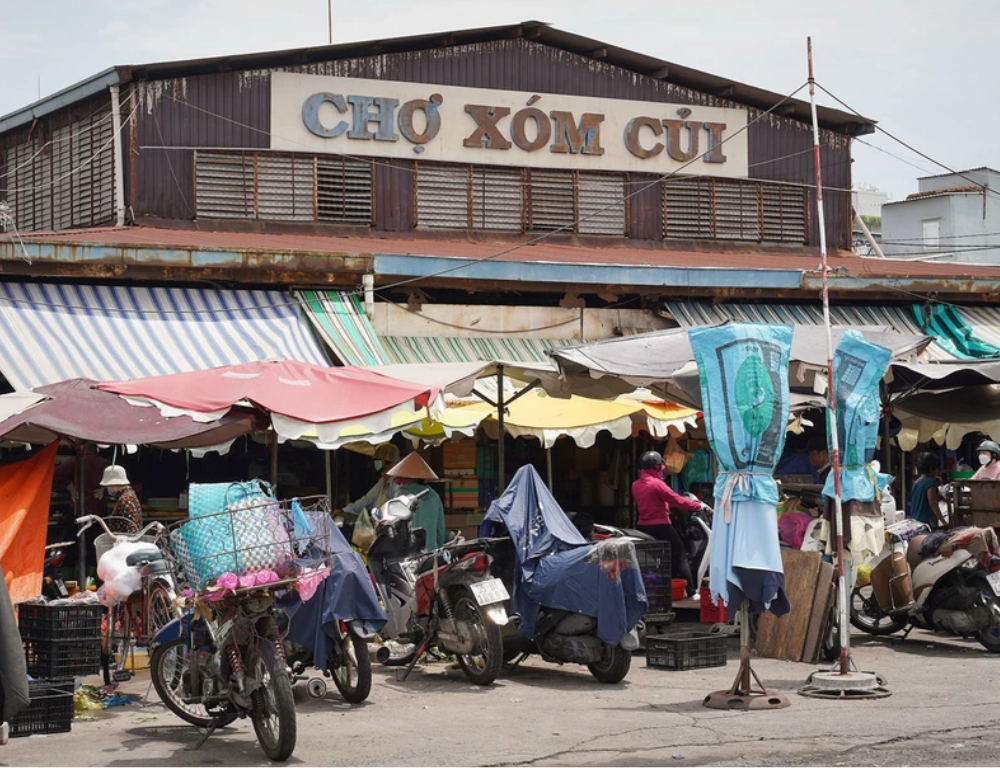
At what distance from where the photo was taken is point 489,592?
10664 millimetres

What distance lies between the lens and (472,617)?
1089cm

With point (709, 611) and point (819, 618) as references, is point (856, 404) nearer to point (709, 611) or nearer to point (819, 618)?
point (819, 618)

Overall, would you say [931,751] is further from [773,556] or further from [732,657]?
[732,657]

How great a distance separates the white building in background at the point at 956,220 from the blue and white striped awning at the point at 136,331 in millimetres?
25376

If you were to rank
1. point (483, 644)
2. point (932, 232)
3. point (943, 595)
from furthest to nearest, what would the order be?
point (932, 232), point (943, 595), point (483, 644)

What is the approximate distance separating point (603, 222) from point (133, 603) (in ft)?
41.5

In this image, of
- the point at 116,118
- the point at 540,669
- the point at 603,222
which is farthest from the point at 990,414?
the point at 116,118

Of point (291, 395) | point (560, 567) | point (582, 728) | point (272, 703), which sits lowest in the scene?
point (582, 728)

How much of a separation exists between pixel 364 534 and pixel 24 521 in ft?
9.67

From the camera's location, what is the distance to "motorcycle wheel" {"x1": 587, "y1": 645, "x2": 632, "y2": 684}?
10.7 metres

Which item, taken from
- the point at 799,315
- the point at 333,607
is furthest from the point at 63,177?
the point at 333,607

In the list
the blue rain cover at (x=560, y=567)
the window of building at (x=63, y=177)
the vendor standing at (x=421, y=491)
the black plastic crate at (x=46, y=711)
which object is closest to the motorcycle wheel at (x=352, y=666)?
the blue rain cover at (x=560, y=567)

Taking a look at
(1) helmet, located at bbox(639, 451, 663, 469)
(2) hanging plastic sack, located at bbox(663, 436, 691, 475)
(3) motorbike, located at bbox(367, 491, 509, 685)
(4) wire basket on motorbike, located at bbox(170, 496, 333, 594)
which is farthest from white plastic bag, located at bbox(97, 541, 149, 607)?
(2) hanging plastic sack, located at bbox(663, 436, 691, 475)

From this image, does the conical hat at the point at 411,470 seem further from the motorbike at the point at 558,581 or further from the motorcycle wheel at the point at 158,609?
the motorcycle wheel at the point at 158,609
